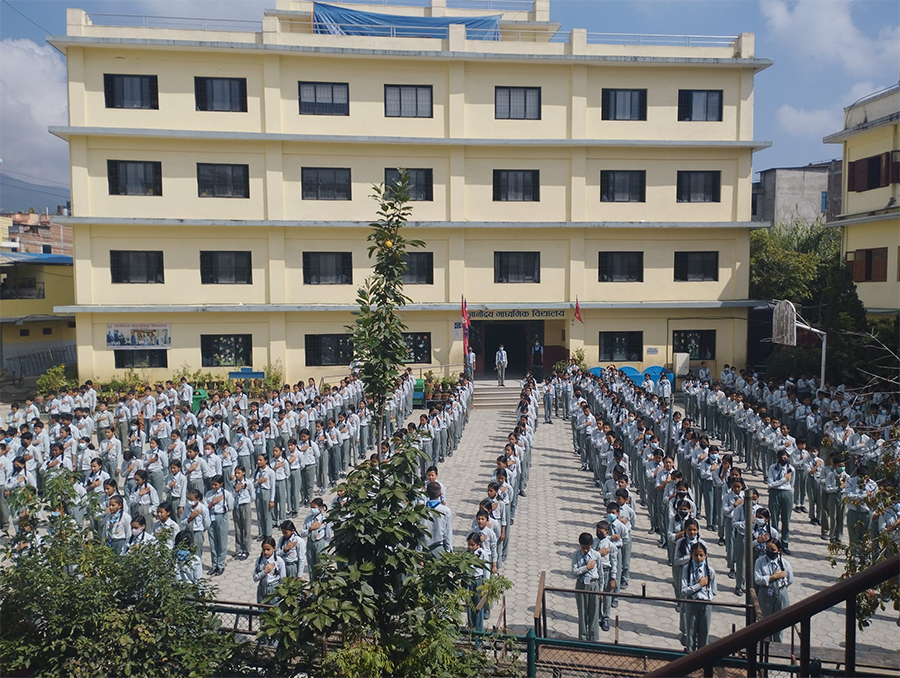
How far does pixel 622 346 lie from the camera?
90.3 ft

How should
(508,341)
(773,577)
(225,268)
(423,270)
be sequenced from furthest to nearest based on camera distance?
(508,341), (423,270), (225,268), (773,577)

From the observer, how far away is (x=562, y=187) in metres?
26.6

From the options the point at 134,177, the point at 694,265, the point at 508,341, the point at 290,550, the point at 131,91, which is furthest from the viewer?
the point at 508,341

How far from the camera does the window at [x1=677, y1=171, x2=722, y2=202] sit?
88.5 ft

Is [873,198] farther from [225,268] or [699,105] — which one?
[225,268]

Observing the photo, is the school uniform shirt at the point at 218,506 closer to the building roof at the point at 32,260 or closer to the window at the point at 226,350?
the window at the point at 226,350

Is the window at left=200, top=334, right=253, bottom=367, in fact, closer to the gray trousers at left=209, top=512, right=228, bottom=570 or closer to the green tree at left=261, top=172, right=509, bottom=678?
the gray trousers at left=209, top=512, right=228, bottom=570

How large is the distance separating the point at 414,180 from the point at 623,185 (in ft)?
25.2

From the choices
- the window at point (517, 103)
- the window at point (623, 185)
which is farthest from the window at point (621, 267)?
the window at point (517, 103)

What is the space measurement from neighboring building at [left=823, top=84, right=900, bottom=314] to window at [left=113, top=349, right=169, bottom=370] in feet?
78.2

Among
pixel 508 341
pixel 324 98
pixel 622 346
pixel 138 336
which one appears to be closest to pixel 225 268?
pixel 138 336

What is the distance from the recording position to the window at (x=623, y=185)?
1054 inches

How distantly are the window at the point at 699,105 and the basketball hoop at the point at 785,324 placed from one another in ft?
29.6

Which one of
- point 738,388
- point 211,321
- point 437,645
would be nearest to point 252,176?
point 211,321
